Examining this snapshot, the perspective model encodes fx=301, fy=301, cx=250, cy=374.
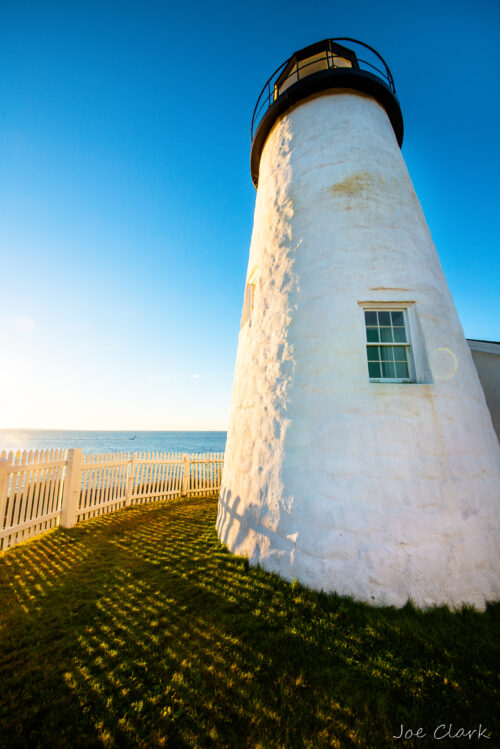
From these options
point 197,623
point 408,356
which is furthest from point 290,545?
point 408,356

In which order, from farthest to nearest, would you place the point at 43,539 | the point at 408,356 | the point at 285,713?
the point at 43,539 → the point at 408,356 → the point at 285,713

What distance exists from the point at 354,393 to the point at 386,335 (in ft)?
4.28

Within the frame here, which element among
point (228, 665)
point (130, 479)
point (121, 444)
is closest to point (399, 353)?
point (228, 665)

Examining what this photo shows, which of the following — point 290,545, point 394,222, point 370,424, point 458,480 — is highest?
point 394,222

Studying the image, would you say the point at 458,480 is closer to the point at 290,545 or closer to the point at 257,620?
the point at 290,545

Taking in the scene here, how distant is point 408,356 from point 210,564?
15.8 ft

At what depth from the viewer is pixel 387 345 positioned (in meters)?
5.00

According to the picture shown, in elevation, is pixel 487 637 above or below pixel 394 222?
below

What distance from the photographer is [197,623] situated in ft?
11.8

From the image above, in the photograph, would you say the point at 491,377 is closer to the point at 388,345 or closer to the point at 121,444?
the point at 388,345

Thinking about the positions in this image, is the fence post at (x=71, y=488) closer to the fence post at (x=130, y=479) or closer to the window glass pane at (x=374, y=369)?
the fence post at (x=130, y=479)

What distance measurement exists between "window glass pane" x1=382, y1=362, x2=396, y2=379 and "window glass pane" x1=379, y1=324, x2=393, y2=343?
0.40 m

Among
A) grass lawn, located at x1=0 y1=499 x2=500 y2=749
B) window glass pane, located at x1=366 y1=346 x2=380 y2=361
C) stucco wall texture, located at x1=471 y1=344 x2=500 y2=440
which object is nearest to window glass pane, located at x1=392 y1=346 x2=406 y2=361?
window glass pane, located at x1=366 y1=346 x2=380 y2=361

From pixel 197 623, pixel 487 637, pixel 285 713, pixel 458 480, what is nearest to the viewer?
pixel 285 713
